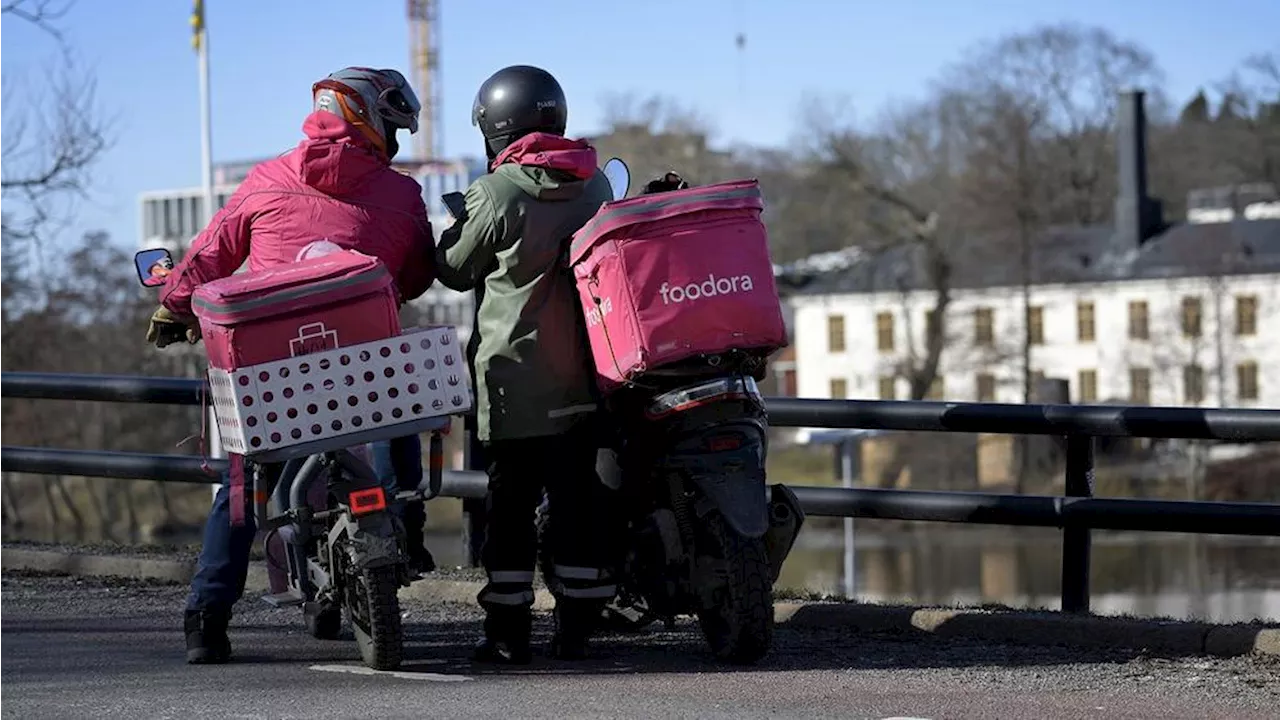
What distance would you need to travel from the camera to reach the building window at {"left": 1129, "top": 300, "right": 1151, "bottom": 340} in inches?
3622

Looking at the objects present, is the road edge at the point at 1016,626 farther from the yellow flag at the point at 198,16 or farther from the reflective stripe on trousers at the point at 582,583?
the yellow flag at the point at 198,16

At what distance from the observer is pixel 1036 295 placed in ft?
300

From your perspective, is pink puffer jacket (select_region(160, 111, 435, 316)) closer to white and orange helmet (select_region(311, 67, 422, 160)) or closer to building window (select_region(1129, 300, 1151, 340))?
white and orange helmet (select_region(311, 67, 422, 160))

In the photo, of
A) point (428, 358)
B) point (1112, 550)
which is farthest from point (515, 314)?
point (1112, 550)

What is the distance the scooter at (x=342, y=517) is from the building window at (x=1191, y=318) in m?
81.5

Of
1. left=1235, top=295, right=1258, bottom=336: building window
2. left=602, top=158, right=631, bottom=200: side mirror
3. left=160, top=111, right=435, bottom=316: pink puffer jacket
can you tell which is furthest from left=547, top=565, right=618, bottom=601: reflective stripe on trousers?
left=1235, top=295, right=1258, bottom=336: building window

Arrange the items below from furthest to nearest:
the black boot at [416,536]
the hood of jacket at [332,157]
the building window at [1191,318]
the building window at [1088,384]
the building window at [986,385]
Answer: the building window at [1088,384]
the building window at [1191,318]
the building window at [986,385]
the black boot at [416,536]
the hood of jacket at [332,157]

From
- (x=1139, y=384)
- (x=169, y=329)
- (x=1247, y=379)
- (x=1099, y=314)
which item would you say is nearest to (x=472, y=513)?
(x=169, y=329)

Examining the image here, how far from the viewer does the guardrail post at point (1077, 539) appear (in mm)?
7559

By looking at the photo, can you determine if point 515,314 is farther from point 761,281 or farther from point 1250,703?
point 1250,703

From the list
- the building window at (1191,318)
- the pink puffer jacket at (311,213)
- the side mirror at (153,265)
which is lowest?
the building window at (1191,318)

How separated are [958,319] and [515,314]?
79076 millimetres

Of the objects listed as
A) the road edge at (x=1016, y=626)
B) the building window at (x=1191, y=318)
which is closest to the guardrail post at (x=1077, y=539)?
the road edge at (x=1016, y=626)

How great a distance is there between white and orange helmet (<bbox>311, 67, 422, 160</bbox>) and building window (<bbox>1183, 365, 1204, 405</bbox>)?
250 feet
